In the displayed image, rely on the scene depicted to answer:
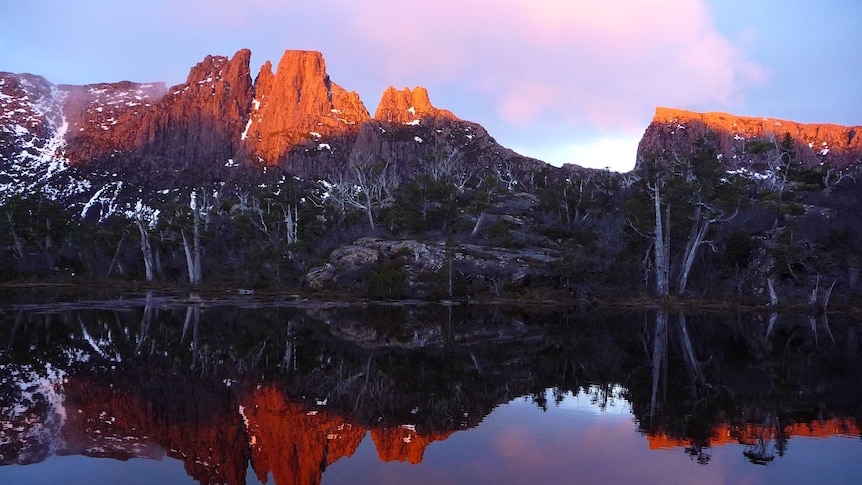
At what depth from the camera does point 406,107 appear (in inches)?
6093

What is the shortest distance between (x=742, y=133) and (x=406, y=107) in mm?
96571

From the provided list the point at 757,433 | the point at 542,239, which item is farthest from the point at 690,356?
the point at 542,239

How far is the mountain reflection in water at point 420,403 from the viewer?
830 cm

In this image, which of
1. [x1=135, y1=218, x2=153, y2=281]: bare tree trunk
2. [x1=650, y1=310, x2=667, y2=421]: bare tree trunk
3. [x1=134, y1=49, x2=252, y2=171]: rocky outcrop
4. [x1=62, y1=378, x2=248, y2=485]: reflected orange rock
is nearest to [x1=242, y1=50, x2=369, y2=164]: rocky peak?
[x1=134, y1=49, x2=252, y2=171]: rocky outcrop

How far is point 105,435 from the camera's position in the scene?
913 centimetres

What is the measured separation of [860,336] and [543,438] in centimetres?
1974

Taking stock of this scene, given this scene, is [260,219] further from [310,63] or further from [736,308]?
[310,63]

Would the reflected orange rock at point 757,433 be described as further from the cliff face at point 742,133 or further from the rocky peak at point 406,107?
the cliff face at point 742,133

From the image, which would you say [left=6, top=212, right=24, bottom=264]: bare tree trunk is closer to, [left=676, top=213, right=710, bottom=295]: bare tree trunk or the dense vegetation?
the dense vegetation

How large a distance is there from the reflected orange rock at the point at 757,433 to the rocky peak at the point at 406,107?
141907 millimetres

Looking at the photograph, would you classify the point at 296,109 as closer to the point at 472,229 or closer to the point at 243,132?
the point at 243,132

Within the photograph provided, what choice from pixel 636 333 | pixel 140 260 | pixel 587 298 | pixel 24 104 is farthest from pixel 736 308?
pixel 24 104

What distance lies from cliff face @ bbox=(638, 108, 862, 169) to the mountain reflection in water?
505ft

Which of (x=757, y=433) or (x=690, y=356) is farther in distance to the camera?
(x=690, y=356)
